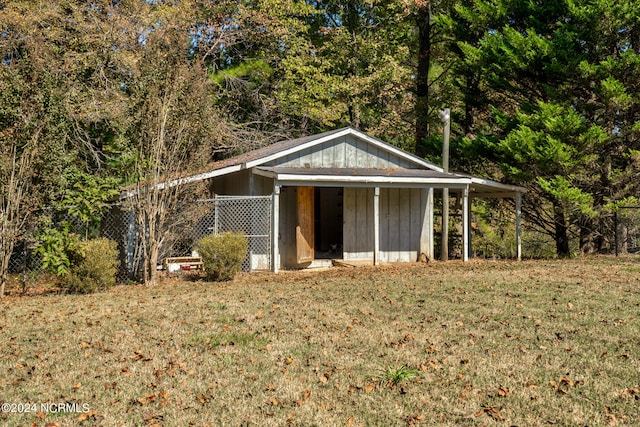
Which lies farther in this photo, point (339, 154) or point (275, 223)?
point (339, 154)

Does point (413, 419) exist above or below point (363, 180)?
below

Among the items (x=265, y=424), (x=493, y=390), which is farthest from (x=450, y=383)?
(x=265, y=424)

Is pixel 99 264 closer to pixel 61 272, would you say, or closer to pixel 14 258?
pixel 61 272

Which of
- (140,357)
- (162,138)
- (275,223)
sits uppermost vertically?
(162,138)

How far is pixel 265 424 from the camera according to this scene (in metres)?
4.25

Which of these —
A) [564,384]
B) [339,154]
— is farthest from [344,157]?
[564,384]

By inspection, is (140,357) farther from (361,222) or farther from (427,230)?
(427,230)

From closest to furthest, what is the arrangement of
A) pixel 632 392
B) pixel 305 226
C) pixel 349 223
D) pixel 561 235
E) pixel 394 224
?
pixel 632 392 < pixel 305 226 < pixel 349 223 < pixel 394 224 < pixel 561 235

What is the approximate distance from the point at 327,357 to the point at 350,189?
9.79 m

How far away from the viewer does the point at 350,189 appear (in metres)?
15.4

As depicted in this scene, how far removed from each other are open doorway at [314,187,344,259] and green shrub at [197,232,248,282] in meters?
6.43

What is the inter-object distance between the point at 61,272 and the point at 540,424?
28.6ft

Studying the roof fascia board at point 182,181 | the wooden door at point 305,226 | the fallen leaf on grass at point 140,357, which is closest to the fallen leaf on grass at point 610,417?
the fallen leaf on grass at point 140,357

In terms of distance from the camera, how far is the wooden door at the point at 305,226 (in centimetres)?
1412
